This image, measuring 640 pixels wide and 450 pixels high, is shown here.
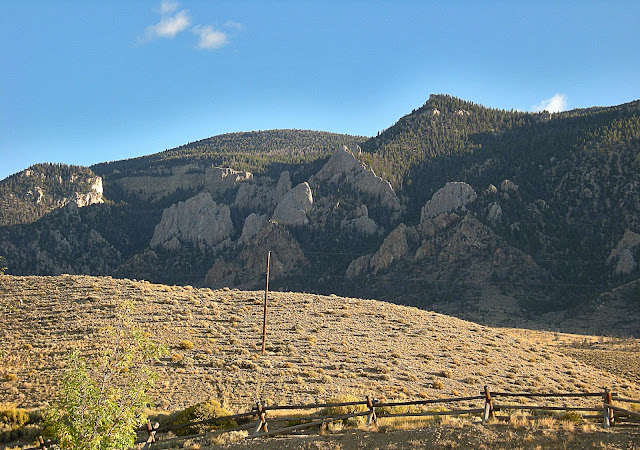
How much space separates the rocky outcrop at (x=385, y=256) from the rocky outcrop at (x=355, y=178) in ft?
48.8

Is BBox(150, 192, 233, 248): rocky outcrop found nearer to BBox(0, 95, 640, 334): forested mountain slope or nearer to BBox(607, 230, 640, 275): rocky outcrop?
BBox(0, 95, 640, 334): forested mountain slope

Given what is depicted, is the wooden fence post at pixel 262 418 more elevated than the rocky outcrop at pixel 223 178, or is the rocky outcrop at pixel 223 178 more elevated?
the rocky outcrop at pixel 223 178

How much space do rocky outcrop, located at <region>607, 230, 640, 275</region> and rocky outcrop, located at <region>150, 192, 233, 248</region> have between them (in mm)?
94016

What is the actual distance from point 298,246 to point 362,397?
10422 cm

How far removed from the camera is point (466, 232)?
107375mm

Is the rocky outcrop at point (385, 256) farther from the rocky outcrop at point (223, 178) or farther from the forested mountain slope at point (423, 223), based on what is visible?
the rocky outcrop at point (223, 178)

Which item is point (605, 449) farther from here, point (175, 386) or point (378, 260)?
point (378, 260)

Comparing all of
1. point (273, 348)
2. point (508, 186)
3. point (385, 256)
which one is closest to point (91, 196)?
point (385, 256)

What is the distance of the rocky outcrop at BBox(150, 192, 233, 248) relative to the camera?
149 metres

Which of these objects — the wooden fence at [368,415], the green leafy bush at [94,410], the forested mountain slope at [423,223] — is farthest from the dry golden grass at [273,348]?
the forested mountain slope at [423,223]

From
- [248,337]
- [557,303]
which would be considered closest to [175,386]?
[248,337]

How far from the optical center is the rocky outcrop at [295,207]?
5325 inches

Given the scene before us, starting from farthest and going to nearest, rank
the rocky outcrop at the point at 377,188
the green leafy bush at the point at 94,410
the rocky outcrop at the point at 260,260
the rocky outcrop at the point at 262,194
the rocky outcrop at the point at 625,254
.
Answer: the rocky outcrop at the point at 262,194 → the rocky outcrop at the point at 377,188 → the rocky outcrop at the point at 260,260 → the rocky outcrop at the point at 625,254 → the green leafy bush at the point at 94,410

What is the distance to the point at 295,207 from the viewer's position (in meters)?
138
